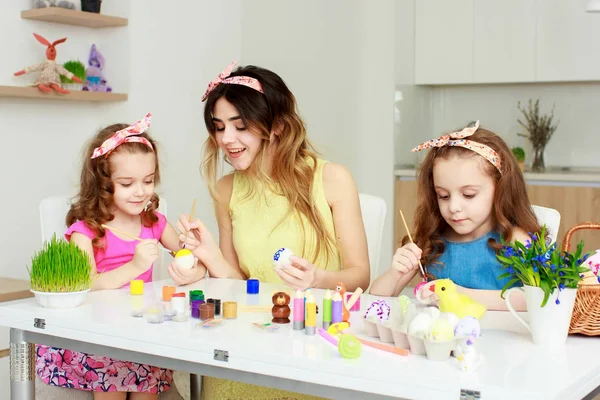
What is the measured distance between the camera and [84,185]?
235 cm

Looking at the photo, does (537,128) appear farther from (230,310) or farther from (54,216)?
(230,310)

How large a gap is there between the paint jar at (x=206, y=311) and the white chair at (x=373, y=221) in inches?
33.0

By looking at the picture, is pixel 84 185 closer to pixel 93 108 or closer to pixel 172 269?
pixel 172 269

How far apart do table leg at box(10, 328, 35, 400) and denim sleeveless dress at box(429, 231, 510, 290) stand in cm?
100

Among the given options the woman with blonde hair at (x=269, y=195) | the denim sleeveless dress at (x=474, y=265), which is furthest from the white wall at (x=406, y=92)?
the denim sleeveless dress at (x=474, y=265)

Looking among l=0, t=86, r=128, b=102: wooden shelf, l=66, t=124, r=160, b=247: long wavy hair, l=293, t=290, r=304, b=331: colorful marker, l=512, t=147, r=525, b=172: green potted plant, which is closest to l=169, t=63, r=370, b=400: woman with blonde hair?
l=66, t=124, r=160, b=247: long wavy hair

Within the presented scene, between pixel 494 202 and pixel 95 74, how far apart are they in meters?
2.33

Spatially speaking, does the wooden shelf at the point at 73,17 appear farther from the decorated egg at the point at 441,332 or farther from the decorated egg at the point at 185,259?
the decorated egg at the point at 441,332

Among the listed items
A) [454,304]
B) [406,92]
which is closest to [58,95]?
[406,92]

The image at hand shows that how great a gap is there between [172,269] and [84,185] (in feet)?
1.35

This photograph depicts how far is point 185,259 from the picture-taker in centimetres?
209

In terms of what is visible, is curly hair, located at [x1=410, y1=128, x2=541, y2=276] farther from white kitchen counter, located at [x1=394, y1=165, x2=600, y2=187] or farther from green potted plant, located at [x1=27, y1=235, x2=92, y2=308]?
white kitchen counter, located at [x1=394, y1=165, x2=600, y2=187]

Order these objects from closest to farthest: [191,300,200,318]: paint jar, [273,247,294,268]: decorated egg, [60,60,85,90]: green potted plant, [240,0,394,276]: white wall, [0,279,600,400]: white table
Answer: [0,279,600,400]: white table → [191,300,200,318]: paint jar → [273,247,294,268]: decorated egg → [60,60,85,90]: green potted plant → [240,0,394,276]: white wall

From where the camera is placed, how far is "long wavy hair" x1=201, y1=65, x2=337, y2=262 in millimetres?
2355
